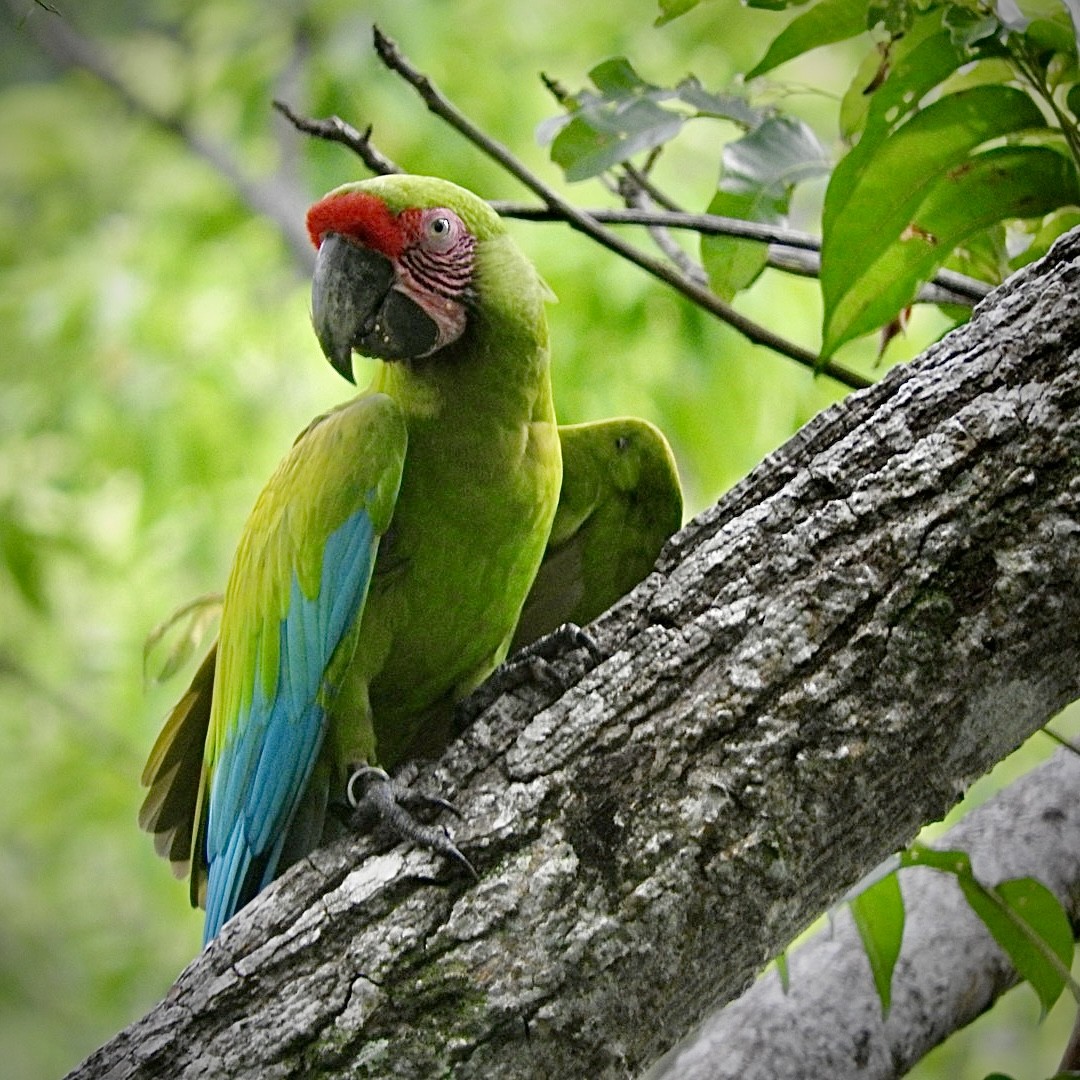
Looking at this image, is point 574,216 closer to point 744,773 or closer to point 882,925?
point 744,773

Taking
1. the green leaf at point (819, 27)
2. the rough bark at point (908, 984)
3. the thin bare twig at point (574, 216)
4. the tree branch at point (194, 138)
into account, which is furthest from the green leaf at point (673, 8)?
the tree branch at point (194, 138)

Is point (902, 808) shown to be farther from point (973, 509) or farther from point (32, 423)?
point (32, 423)

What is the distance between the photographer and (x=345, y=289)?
143 centimetres

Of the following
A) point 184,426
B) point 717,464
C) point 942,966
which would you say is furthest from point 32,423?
point 942,966

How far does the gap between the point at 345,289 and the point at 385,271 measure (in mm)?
51

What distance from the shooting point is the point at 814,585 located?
997 mm

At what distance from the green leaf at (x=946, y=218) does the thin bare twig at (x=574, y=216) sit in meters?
0.07

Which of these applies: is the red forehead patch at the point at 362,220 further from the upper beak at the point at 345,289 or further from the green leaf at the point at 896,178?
the green leaf at the point at 896,178

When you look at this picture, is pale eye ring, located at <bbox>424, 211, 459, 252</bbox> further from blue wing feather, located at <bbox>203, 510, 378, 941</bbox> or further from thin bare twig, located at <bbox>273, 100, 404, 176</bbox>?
blue wing feather, located at <bbox>203, 510, 378, 941</bbox>

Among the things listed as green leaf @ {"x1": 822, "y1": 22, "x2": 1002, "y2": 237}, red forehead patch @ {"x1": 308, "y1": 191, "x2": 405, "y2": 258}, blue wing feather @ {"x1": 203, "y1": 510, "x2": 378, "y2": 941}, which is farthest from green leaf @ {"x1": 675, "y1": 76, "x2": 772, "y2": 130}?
blue wing feather @ {"x1": 203, "y1": 510, "x2": 378, "y2": 941}

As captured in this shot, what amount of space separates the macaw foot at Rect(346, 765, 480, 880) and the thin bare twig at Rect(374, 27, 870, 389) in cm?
58

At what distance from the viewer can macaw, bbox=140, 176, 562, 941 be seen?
138cm

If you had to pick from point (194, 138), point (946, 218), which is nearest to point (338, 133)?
point (946, 218)

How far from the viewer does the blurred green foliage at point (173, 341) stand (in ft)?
8.04
